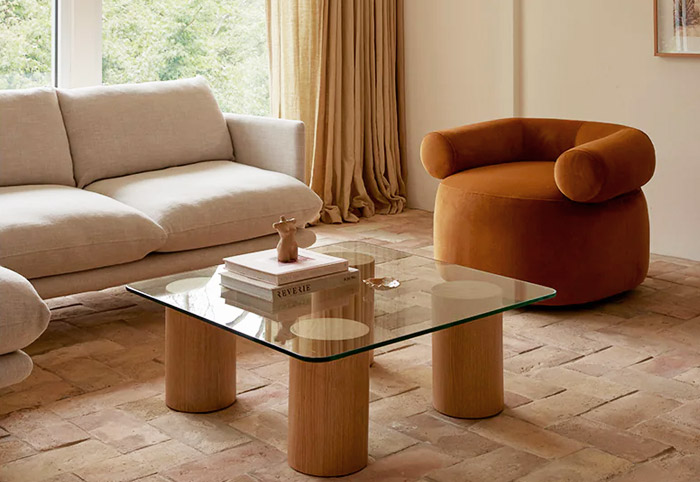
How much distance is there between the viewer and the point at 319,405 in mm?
2232

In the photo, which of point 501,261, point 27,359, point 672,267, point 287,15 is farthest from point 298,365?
point 287,15

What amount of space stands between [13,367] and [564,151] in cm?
257

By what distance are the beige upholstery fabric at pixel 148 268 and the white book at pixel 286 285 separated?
85 centimetres

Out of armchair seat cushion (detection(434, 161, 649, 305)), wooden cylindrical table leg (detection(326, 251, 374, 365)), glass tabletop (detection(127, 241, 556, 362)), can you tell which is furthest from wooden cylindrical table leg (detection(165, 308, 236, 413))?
armchair seat cushion (detection(434, 161, 649, 305))

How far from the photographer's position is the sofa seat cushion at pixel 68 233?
310 cm

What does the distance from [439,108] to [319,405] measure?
3.44m

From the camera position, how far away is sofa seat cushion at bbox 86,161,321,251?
3.50m

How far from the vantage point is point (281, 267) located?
8.25ft

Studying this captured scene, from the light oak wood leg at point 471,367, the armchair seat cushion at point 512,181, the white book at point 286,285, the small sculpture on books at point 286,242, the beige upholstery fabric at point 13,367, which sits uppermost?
the armchair seat cushion at point 512,181

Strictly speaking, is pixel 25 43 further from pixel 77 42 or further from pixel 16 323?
pixel 16 323

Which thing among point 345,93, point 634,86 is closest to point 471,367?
point 634,86

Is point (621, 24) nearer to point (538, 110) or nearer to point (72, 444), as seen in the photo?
point (538, 110)

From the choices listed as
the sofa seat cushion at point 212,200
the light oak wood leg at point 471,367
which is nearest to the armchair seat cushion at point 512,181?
the sofa seat cushion at point 212,200

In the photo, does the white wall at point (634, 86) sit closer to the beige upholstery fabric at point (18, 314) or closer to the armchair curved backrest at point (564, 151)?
the armchair curved backrest at point (564, 151)
